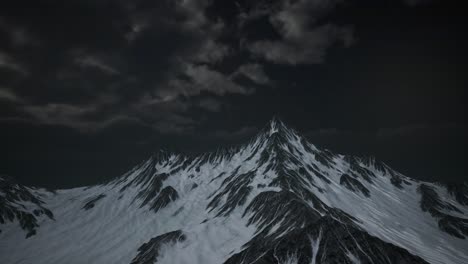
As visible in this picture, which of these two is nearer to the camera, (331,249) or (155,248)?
(331,249)

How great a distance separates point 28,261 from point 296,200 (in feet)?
626

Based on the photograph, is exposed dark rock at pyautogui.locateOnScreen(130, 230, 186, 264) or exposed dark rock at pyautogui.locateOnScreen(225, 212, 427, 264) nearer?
exposed dark rock at pyautogui.locateOnScreen(225, 212, 427, 264)

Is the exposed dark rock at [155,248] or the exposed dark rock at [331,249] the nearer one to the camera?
the exposed dark rock at [331,249]

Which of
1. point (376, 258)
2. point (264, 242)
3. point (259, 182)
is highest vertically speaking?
point (259, 182)

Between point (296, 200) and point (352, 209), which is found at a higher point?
point (296, 200)

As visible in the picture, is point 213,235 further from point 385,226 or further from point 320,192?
point 385,226

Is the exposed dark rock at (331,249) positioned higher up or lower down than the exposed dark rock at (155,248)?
lower down

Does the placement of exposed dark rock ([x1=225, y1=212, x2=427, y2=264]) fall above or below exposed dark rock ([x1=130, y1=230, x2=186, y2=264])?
below

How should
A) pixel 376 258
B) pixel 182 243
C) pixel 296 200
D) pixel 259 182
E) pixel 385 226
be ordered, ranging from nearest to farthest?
pixel 376 258 → pixel 296 200 → pixel 182 243 → pixel 385 226 → pixel 259 182

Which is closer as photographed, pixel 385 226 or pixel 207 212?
pixel 385 226

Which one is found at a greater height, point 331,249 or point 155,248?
point 155,248

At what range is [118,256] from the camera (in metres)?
169

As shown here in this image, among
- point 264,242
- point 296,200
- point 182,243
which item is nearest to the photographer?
point 264,242

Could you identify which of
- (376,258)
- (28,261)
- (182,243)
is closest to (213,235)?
(182,243)
